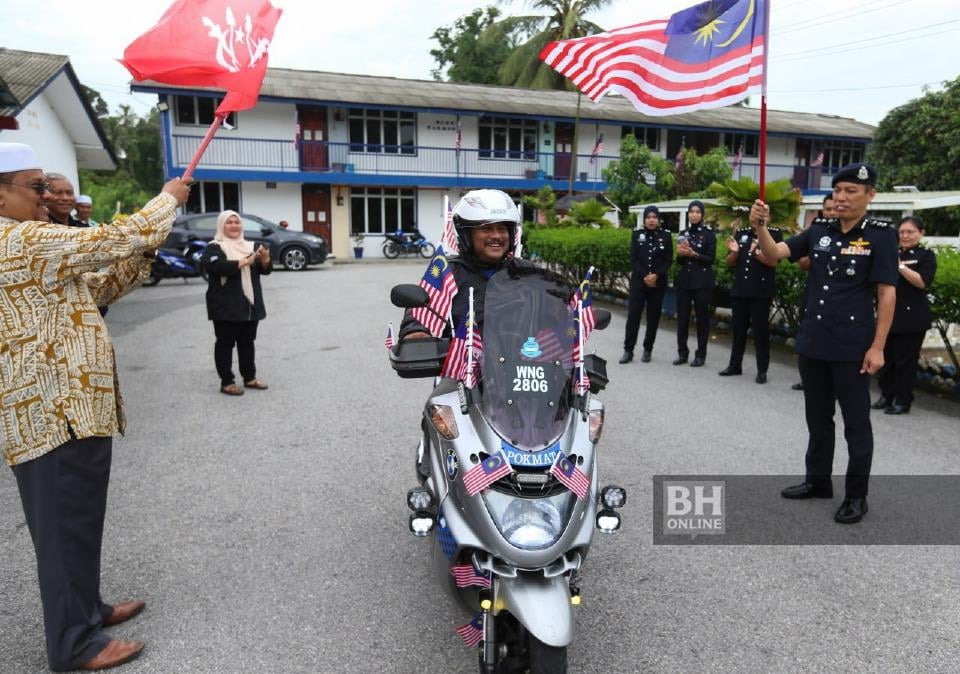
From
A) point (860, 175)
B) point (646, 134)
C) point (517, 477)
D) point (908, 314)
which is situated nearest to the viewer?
point (517, 477)

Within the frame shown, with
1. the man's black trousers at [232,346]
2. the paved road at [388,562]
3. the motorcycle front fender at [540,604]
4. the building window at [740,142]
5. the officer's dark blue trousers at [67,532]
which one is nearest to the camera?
the motorcycle front fender at [540,604]

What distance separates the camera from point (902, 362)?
20.9 ft

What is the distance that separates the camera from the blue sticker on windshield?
2.56 metres

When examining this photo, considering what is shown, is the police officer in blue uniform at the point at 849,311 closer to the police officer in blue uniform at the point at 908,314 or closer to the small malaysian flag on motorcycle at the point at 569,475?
the small malaysian flag on motorcycle at the point at 569,475

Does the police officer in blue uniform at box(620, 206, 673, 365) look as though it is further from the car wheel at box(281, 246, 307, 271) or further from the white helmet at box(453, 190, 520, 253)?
the car wheel at box(281, 246, 307, 271)

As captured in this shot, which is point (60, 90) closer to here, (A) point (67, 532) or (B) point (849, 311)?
(A) point (67, 532)

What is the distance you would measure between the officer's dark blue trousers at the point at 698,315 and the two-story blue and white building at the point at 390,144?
17.5 metres

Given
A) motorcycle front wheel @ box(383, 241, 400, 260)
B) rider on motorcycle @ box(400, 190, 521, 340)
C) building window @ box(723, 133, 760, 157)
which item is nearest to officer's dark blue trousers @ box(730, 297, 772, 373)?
rider on motorcycle @ box(400, 190, 521, 340)

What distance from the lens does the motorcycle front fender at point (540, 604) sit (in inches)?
87.4

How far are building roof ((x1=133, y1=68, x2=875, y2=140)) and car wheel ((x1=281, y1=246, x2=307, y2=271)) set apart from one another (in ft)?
24.8

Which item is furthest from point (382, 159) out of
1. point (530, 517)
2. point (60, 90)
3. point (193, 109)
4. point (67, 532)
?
point (530, 517)

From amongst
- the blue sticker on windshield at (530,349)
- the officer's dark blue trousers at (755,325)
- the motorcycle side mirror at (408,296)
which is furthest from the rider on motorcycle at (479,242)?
the officer's dark blue trousers at (755,325)

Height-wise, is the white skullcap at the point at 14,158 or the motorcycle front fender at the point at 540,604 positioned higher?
the white skullcap at the point at 14,158

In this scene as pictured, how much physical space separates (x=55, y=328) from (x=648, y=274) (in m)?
6.98
